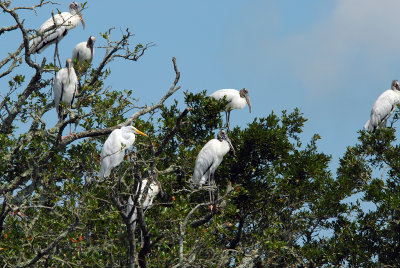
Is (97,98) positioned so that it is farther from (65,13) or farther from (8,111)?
(65,13)

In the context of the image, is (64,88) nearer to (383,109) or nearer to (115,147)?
(115,147)

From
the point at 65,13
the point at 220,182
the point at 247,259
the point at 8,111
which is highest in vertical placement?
the point at 65,13

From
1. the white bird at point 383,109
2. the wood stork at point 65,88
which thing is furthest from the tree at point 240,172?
the white bird at point 383,109

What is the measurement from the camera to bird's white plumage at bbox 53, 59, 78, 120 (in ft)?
37.9

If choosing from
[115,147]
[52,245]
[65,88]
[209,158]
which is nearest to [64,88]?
[65,88]

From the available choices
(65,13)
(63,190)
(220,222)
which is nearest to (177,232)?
(220,222)

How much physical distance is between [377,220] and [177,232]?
4241 mm

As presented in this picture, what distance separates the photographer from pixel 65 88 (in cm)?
1158

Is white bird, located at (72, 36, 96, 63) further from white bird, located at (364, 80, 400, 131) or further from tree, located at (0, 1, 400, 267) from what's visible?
white bird, located at (364, 80, 400, 131)

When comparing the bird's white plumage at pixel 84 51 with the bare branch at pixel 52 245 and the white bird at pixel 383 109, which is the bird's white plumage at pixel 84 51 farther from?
the bare branch at pixel 52 245

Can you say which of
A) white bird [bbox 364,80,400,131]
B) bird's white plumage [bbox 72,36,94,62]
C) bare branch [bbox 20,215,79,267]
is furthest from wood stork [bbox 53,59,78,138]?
white bird [bbox 364,80,400,131]

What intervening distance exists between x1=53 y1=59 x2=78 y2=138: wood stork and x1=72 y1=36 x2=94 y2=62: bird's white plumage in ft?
8.66

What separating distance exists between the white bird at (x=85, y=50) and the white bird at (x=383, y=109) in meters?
6.77

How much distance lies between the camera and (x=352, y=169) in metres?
11.8
